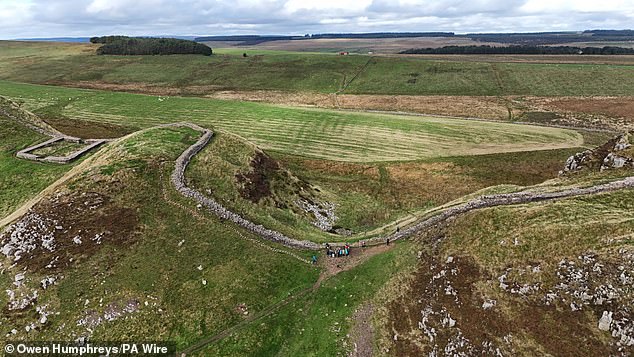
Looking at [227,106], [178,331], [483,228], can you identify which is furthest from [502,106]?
[178,331]

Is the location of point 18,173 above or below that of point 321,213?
above

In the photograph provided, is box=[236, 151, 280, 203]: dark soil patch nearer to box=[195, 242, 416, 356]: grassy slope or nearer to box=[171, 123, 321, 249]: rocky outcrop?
box=[171, 123, 321, 249]: rocky outcrop

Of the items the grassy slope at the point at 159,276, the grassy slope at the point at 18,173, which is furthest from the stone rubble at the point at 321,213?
the grassy slope at the point at 18,173

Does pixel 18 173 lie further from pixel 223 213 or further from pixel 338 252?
pixel 338 252

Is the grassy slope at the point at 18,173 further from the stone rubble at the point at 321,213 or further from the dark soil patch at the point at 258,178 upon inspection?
the stone rubble at the point at 321,213

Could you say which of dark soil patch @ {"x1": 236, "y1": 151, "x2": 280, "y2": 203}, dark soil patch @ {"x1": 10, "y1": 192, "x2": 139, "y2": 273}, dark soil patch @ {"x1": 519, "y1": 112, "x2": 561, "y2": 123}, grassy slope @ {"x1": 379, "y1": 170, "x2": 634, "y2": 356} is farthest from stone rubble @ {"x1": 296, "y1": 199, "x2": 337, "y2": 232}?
dark soil patch @ {"x1": 519, "y1": 112, "x2": 561, "y2": 123}

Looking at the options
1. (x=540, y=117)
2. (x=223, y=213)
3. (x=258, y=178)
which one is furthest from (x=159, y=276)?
(x=540, y=117)
